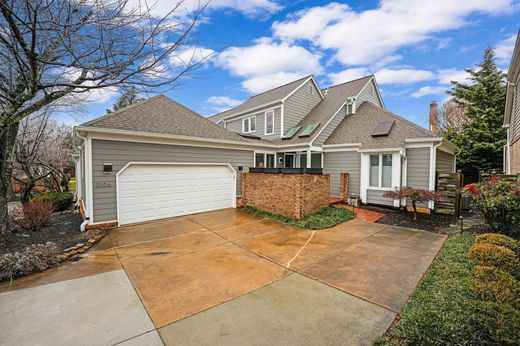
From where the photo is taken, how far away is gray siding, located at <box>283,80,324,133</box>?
44.8 feet

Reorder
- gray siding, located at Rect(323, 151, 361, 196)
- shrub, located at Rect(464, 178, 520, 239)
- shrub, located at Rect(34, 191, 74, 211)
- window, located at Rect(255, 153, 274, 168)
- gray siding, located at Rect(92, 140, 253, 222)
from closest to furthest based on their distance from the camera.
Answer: shrub, located at Rect(464, 178, 520, 239) → gray siding, located at Rect(92, 140, 253, 222) → shrub, located at Rect(34, 191, 74, 211) → gray siding, located at Rect(323, 151, 361, 196) → window, located at Rect(255, 153, 274, 168)

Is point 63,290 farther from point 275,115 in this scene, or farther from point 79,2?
point 275,115

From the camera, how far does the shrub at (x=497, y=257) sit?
10.8 ft

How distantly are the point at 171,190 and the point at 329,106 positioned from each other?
35.6 ft

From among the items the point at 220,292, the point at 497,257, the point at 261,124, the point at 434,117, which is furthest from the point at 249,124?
the point at 434,117

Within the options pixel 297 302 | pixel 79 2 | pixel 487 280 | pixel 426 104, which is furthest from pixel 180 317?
pixel 426 104

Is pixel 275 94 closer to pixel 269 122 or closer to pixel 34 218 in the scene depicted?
pixel 269 122

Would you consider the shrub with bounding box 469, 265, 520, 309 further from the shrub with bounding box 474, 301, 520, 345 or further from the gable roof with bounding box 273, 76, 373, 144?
the gable roof with bounding box 273, 76, 373, 144

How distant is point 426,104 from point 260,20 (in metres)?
25.1

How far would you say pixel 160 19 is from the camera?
342 cm

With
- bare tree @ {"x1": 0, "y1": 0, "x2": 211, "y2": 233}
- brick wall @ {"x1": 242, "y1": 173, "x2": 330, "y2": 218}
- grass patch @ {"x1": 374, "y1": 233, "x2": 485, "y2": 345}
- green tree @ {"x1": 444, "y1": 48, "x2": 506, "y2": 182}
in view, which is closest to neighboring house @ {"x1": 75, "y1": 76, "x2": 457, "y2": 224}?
brick wall @ {"x1": 242, "y1": 173, "x2": 330, "y2": 218}

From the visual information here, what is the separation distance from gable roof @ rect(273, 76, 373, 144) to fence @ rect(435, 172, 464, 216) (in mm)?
5690

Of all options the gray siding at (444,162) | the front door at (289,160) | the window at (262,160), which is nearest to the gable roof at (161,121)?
the window at (262,160)

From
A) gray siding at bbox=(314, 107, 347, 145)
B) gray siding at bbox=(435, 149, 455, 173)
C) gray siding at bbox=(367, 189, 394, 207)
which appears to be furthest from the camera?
gray siding at bbox=(314, 107, 347, 145)
